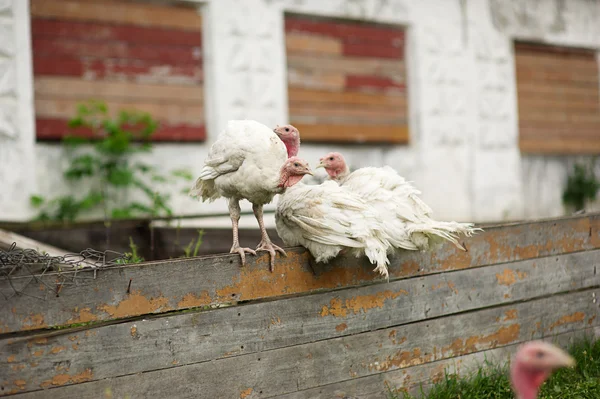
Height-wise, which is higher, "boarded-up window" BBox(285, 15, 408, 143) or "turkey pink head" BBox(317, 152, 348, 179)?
"boarded-up window" BBox(285, 15, 408, 143)

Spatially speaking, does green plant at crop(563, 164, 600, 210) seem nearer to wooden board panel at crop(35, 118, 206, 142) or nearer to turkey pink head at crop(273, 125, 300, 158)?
wooden board panel at crop(35, 118, 206, 142)

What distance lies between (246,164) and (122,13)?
5.04 m

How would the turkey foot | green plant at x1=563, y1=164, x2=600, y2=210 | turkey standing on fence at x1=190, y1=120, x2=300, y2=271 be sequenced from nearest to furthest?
the turkey foot
turkey standing on fence at x1=190, y1=120, x2=300, y2=271
green plant at x1=563, y1=164, x2=600, y2=210

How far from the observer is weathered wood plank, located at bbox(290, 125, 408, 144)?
8812mm

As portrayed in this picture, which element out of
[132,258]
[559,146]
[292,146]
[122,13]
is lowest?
[132,258]

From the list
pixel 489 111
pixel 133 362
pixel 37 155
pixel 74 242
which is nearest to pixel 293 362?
pixel 133 362

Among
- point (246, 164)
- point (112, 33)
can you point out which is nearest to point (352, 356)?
point (246, 164)

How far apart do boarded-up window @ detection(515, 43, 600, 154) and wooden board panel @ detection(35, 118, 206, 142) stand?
216 inches

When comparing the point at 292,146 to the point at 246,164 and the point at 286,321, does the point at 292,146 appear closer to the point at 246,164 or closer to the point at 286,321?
the point at 246,164

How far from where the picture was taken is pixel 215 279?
2805 mm

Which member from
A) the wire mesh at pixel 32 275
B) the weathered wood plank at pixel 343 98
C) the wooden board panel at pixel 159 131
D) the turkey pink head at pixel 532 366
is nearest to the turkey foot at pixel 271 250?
the wire mesh at pixel 32 275

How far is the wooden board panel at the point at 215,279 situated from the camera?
2432 mm

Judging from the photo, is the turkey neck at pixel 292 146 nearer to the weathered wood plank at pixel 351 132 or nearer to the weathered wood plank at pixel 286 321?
the weathered wood plank at pixel 286 321

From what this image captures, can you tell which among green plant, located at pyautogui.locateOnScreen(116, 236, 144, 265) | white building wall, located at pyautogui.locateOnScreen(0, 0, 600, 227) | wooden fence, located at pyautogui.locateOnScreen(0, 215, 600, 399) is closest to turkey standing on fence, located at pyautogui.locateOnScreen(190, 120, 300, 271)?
wooden fence, located at pyautogui.locateOnScreen(0, 215, 600, 399)
